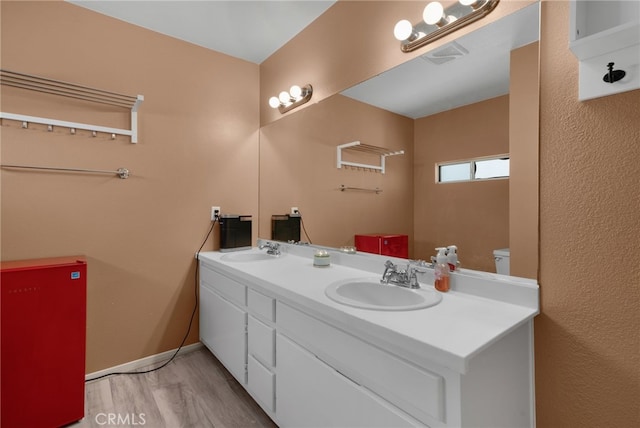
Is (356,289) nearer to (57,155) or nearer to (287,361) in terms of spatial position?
(287,361)

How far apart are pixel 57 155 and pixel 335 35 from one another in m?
1.89

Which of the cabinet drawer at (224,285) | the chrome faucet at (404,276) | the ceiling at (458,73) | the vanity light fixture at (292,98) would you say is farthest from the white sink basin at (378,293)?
the vanity light fixture at (292,98)

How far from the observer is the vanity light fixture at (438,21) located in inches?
47.1

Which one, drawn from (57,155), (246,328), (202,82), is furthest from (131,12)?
(246,328)

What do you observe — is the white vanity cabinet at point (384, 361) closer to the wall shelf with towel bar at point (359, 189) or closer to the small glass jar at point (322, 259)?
the small glass jar at point (322, 259)

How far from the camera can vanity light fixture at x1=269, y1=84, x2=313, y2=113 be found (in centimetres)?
216

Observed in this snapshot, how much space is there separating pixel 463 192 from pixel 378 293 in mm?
595

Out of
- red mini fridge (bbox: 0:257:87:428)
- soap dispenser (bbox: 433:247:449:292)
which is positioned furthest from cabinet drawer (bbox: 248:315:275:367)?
red mini fridge (bbox: 0:257:87:428)

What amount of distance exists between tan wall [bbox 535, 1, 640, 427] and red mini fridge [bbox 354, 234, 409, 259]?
611 millimetres

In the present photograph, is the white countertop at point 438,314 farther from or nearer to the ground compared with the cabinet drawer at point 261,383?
farther from the ground

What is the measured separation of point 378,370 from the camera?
3.08ft

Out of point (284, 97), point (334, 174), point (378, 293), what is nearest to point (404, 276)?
point (378, 293)

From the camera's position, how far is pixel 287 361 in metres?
1.35

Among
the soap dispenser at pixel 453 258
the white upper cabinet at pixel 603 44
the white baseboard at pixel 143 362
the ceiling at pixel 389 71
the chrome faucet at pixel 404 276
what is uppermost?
the ceiling at pixel 389 71
